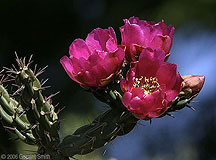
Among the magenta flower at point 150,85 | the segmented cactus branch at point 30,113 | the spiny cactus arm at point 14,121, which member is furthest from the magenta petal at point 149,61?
the spiny cactus arm at point 14,121

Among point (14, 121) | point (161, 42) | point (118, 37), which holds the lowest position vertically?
point (118, 37)

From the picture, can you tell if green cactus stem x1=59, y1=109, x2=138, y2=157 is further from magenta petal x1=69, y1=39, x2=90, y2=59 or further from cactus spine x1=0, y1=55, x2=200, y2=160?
magenta petal x1=69, y1=39, x2=90, y2=59

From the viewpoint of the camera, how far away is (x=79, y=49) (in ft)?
4.15

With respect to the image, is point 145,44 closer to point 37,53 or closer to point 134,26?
point 134,26

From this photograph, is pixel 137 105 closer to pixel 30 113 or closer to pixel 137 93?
pixel 137 93

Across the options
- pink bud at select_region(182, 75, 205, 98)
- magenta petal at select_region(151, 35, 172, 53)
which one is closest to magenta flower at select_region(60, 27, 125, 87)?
magenta petal at select_region(151, 35, 172, 53)

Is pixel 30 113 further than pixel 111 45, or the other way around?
pixel 30 113

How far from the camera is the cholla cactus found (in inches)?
45.7

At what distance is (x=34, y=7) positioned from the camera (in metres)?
5.14

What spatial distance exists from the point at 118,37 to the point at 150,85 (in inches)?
133

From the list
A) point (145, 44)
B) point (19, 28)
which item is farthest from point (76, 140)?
point (19, 28)

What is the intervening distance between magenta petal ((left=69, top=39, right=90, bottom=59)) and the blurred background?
124 inches

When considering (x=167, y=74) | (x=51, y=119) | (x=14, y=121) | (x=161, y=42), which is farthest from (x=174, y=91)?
(x=14, y=121)

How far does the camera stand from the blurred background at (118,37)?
4719 millimetres
